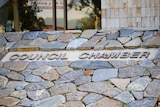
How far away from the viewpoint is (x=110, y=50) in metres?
5.83

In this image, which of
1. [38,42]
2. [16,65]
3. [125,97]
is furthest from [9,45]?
[125,97]

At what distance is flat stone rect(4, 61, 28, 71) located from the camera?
5.71m

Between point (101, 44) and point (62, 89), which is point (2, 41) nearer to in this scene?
point (101, 44)

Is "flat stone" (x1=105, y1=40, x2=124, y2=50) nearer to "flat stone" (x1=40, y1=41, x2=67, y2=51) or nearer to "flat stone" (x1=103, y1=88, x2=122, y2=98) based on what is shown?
"flat stone" (x1=40, y1=41, x2=67, y2=51)

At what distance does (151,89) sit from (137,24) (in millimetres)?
2813

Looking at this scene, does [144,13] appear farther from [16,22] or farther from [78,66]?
[16,22]

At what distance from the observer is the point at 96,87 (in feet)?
15.8

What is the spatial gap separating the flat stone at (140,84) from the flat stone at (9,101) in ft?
5.64

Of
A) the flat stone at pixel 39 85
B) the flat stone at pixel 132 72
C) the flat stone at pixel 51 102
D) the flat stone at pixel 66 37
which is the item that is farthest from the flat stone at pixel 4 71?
the flat stone at pixel 132 72

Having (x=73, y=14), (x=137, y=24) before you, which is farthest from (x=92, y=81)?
(x=73, y=14)

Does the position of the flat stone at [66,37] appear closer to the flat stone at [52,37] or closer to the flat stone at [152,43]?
the flat stone at [52,37]

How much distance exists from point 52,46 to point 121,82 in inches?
74.8

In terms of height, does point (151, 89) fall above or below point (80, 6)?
below

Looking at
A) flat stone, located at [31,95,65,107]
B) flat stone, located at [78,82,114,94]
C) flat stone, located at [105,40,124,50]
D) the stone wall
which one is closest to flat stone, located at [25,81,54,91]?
flat stone, located at [31,95,65,107]
